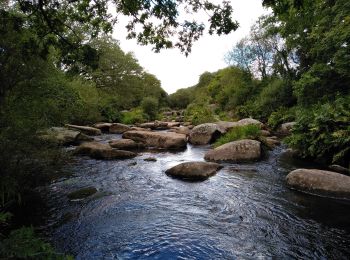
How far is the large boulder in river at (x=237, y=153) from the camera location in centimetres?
1007

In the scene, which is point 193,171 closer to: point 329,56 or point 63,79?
point 63,79

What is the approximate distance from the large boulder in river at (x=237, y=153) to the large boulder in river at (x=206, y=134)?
389 cm

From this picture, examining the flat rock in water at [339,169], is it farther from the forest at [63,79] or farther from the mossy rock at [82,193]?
the mossy rock at [82,193]

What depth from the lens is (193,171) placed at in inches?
317

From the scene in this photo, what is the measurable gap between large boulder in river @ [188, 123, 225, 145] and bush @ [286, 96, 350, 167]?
4935mm

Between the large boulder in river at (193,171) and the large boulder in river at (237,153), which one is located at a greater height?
the large boulder in river at (237,153)

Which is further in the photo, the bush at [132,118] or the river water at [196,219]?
the bush at [132,118]

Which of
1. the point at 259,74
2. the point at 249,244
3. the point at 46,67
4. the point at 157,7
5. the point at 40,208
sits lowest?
the point at 249,244

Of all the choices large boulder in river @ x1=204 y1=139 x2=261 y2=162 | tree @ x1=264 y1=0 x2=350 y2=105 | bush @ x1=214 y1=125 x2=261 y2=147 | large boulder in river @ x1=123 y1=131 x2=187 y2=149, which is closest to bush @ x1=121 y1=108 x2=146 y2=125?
large boulder in river @ x1=123 y1=131 x2=187 y2=149

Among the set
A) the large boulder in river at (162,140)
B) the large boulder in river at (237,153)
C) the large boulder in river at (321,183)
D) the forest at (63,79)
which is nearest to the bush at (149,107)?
the forest at (63,79)

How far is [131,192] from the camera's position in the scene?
22.6ft

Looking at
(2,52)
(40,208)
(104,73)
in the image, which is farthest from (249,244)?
(104,73)

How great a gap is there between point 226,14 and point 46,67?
4.57 metres

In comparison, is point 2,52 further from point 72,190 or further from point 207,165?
point 207,165
